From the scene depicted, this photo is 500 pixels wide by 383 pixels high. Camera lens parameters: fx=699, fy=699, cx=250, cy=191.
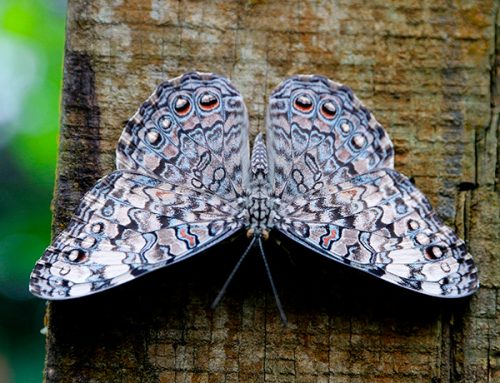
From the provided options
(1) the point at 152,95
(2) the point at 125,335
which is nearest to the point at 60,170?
(1) the point at 152,95

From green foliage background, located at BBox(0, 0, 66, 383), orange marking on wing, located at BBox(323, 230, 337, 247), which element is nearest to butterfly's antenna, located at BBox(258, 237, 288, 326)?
orange marking on wing, located at BBox(323, 230, 337, 247)

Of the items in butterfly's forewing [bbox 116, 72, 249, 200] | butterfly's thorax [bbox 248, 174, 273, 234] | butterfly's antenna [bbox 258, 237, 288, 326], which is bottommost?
butterfly's antenna [bbox 258, 237, 288, 326]

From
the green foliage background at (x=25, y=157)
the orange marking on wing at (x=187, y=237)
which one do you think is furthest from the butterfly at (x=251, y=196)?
the green foliage background at (x=25, y=157)

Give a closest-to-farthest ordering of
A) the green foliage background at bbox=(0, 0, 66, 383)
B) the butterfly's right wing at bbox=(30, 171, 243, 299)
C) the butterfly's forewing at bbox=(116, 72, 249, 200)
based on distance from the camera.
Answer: the butterfly's right wing at bbox=(30, 171, 243, 299) → the butterfly's forewing at bbox=(116, 72, 249, 200) → the green foliage background at bbox=(0, 0, 66, 383)

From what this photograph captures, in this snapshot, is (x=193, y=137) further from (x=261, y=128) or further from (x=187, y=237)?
(x=187, y=237)

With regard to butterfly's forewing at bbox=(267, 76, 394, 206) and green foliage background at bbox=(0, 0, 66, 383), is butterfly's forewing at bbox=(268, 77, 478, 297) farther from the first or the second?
green foliage background at bbox=(0, 0, 66, 383)

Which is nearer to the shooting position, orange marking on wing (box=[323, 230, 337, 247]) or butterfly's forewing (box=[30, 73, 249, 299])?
butterfly's forewing (box=[30, 73, 249, 299])

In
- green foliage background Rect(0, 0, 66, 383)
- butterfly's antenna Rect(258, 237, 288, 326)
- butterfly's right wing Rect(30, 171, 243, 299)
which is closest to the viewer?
butterfly's right wing Rect(30, 171, 243, 299)

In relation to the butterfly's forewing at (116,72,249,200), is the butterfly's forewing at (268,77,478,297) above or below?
below
